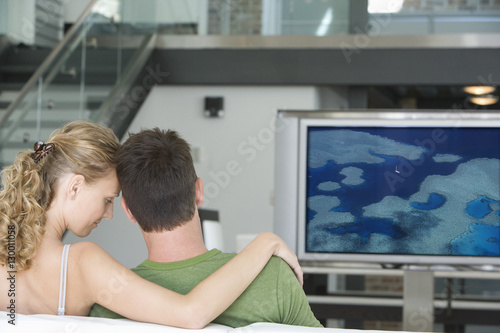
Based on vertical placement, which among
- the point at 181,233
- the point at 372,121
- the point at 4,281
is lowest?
the point at 4,281

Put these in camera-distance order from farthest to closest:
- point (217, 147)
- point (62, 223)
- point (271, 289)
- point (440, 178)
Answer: point (217, 147) < point (440, 178) < point (62, 223) < point (271, 289)

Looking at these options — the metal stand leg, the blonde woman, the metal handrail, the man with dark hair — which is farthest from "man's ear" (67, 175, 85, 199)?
the metal handrail

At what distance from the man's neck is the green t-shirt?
2 cm

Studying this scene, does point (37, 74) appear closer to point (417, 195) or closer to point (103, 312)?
point (417, 195)

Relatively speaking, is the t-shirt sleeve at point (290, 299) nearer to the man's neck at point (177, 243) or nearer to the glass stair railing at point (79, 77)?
the man's neck at point (177, 243)

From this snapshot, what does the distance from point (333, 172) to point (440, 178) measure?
0.32 m

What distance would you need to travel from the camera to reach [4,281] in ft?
4.76

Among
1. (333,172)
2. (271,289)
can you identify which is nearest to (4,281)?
(271,289)

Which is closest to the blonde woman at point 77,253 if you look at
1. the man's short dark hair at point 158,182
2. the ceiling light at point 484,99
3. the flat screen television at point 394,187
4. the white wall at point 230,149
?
the man's short dark hair at point 158,182

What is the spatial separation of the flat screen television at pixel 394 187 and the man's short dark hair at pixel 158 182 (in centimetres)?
70

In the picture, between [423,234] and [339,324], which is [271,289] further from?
[339,324]

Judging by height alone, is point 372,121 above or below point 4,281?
above

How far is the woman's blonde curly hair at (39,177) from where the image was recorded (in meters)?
1.43

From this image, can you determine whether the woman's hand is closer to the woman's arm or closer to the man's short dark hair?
the woman's arm
